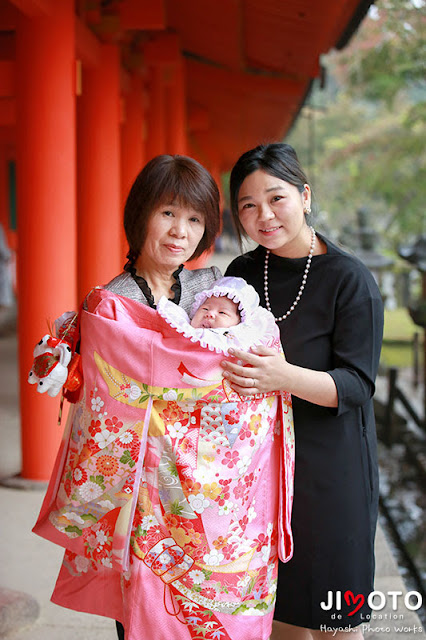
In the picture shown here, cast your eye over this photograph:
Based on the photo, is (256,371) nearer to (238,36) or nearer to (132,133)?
(238,36)

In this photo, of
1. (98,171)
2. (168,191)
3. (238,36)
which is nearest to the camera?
(168,191)

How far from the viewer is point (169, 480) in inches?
70.1

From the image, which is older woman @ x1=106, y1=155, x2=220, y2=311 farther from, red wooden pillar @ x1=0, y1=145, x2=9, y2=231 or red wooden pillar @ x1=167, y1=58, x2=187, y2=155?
red wooden pillar @ x1=0, y1=145, x2=9, y2=231

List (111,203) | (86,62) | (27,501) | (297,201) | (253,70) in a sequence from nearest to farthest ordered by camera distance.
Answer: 1. (297,201)
2. (27,501)
3. (86,62)
4. (111,203)
5. (253,70)

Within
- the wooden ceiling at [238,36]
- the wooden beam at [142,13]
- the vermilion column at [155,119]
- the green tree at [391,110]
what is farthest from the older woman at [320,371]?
the green tree at [391,110]

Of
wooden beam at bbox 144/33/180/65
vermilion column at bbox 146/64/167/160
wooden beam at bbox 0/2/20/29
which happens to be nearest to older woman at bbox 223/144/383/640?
wooden beam at bbox 0/2/20/29

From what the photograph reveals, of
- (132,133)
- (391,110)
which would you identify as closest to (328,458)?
(132,133)

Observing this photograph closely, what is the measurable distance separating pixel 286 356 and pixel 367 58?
8758 mm

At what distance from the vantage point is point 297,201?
77.0 inches

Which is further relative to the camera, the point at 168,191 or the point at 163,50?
the point at 163,50

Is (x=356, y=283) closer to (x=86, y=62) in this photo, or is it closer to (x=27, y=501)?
(x=27, y=501)

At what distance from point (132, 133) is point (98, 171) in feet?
5.69

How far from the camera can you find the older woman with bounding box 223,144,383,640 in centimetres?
190

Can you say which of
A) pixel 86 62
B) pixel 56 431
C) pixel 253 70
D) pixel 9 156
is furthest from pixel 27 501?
pixel 9 156
